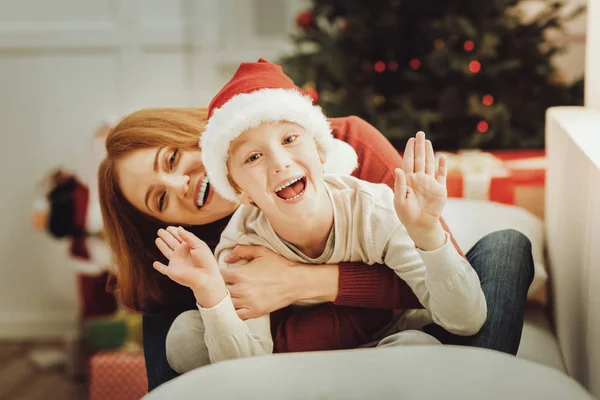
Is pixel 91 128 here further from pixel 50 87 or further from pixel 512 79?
pixel 512 79

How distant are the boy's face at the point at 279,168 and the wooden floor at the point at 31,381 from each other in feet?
6.23

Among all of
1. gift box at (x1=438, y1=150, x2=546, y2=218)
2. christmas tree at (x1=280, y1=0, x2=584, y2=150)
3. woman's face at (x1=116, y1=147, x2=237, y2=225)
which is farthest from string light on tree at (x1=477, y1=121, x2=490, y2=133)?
woman's face at (x1=116, y1=147, x2=237, y2=225)

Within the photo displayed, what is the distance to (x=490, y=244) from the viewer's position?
1.29 meters

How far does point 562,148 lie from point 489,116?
0.85 m

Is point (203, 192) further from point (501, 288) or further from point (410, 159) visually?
point (501, 288)

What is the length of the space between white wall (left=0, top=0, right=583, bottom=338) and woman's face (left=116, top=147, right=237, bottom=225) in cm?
185

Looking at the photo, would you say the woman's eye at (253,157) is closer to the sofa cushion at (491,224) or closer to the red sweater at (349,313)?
the red sweater at (349,313)

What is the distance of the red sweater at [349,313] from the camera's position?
1146 millimetres

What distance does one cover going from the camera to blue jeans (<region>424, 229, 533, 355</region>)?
1101 millimetres

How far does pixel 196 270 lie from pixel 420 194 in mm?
333

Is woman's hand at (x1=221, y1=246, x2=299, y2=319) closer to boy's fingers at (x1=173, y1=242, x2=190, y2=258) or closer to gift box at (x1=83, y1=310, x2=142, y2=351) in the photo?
boy's fingers at (x1=173, y1=242, x2=190, y2=258)

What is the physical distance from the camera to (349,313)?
1188 mm

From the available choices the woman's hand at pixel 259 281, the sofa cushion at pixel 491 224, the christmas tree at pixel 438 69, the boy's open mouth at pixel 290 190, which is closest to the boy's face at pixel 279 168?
the boy's open mouth at pixel 290 190

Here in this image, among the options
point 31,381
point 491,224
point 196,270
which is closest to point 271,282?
point 196,270
